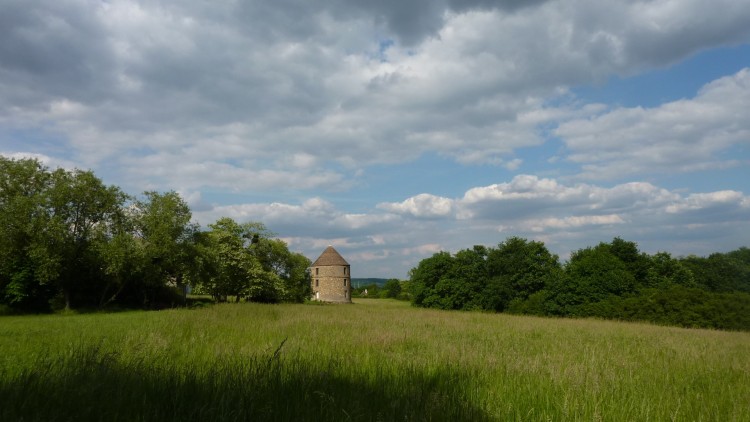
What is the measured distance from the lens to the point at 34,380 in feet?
12.7

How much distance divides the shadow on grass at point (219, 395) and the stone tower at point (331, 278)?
72.7m

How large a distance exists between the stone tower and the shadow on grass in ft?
239

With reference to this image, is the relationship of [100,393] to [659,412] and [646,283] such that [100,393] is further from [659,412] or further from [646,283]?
[646,283]

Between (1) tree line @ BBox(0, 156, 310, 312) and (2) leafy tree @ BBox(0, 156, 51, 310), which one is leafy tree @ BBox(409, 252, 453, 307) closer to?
(1) tree line @ BBox(0, 156, 310, 312)

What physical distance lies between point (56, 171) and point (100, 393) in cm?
4239

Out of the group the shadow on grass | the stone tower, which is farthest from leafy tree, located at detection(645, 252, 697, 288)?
the stone tower

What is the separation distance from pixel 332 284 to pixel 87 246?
149 ft

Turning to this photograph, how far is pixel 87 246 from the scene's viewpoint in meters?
36.9

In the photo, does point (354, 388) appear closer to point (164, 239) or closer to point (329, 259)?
point (164, 239)

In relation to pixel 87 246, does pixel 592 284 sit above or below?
below

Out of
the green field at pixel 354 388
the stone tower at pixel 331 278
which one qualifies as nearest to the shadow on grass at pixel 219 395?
the green field at pixel 354 388

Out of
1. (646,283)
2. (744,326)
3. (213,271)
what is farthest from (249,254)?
(744,326)

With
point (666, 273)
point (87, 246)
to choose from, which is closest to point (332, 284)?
point (87, 246)

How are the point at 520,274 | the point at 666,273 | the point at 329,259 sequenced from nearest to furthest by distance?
the point at 666,273 → the point at 520,274 → the point at 329,259
